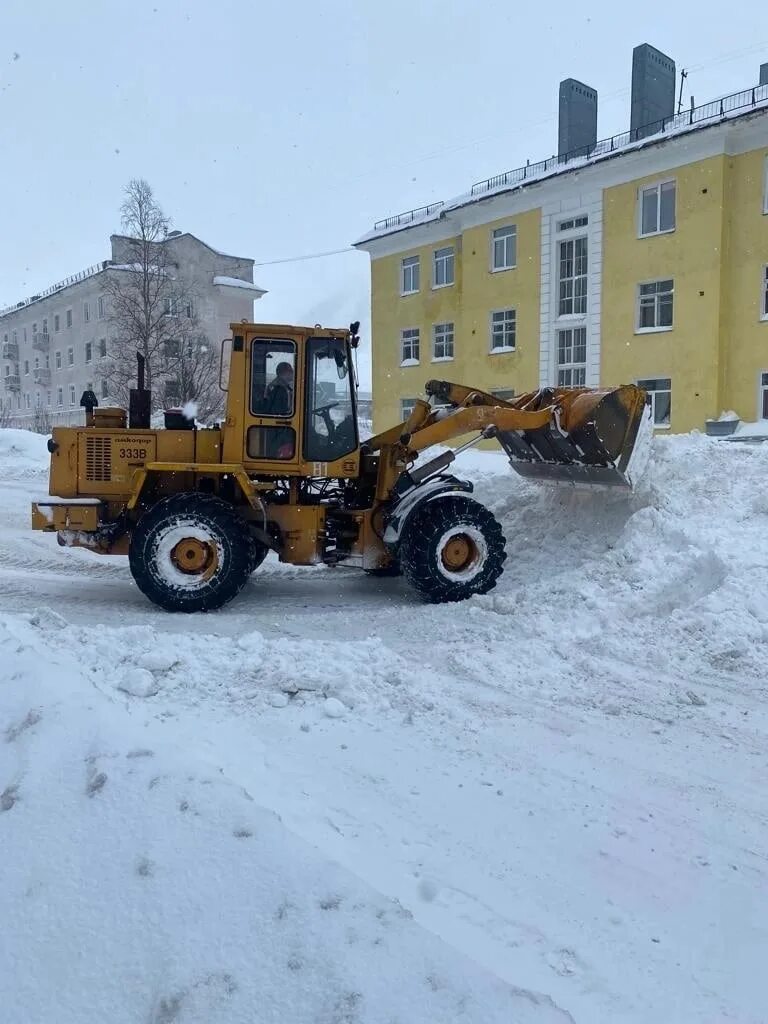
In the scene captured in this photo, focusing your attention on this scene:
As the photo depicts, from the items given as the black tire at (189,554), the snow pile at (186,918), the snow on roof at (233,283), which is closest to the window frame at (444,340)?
the snow on roof at (233,283)

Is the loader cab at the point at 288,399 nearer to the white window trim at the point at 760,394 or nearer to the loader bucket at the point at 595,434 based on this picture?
the loader bucket at the point at 595,434

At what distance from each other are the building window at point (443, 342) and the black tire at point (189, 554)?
2506 centimetres

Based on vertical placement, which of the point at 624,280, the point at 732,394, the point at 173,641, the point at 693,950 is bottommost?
the point at 693,950

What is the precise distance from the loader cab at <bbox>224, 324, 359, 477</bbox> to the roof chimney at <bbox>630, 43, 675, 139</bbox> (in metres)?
22.3

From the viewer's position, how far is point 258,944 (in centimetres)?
263

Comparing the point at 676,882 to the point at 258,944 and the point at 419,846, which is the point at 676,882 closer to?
the point at 419,846

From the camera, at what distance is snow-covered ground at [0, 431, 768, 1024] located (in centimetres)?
256

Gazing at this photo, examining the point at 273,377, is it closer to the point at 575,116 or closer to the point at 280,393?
the point at 280,393

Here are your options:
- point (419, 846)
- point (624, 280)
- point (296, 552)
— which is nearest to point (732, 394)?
point (624, 280)

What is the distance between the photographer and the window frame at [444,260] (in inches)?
1231

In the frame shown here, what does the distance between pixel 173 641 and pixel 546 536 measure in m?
4.66

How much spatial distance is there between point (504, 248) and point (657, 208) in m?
6.02

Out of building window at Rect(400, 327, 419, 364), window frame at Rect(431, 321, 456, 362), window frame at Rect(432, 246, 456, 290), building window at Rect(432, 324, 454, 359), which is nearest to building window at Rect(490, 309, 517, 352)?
window frame at Rect(431, 321, 456, 362)

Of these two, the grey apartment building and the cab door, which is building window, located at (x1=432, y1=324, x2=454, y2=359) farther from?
the cab door
